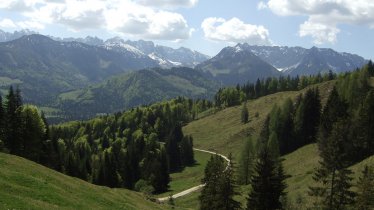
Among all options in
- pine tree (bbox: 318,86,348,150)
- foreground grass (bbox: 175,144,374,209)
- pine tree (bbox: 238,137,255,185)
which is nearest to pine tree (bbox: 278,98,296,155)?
foreground grass (bbox: 175,144,374,209)

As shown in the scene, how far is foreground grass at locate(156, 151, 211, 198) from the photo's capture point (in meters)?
134

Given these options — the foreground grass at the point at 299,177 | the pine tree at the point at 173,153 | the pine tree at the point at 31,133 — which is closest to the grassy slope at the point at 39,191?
the foreground grass at the point at 299,177

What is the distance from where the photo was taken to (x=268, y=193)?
57.2m

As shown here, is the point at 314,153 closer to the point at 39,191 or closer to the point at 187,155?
the point at 187,155

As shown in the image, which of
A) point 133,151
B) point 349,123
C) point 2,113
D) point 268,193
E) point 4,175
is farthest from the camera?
point 133,151

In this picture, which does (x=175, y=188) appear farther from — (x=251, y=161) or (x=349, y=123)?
(x=349, y=123)

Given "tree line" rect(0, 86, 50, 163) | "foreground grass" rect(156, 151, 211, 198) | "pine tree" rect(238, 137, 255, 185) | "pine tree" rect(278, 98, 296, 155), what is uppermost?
"tree line" rect(0, 86, 50, 163)

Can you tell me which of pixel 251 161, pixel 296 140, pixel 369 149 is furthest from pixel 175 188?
pixel 369 149

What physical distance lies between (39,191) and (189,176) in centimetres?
12236

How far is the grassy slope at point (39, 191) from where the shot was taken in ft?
110

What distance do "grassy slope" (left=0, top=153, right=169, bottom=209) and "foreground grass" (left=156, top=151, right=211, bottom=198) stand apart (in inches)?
3061

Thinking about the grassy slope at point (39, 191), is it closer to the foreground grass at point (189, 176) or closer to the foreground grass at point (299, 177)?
the foreground grass at point (299, 177)

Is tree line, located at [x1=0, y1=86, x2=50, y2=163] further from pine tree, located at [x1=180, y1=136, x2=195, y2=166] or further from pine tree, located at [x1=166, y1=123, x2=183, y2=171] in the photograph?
pine tree, located at [x1=166, y1=123, x2=183, y2=171]

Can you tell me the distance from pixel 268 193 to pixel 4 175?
3336cm
